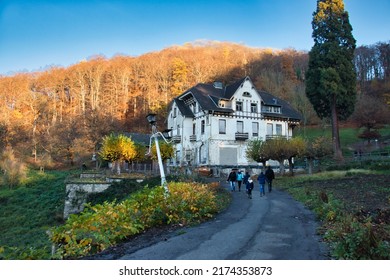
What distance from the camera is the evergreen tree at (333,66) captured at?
33.2 m

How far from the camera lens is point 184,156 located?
4172 cm

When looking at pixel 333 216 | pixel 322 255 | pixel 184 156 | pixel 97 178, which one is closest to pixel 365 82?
pixel 184 156

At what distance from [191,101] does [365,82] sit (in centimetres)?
2697

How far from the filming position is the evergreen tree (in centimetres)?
3319

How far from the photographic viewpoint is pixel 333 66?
33656 mm

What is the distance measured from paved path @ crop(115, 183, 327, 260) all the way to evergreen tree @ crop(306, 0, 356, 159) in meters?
23.1

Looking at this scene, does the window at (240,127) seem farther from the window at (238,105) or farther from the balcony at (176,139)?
the balcony at (176,139)

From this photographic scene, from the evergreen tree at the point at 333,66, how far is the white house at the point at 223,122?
7.75m

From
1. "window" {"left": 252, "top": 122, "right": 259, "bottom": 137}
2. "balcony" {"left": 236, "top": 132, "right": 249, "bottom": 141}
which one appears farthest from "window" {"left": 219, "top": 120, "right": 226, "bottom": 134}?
"window" {"left": 252, "top": 122, "right": 259, "bottom": 137}

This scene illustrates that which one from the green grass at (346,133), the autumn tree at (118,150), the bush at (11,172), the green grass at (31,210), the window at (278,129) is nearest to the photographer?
the green grass at (31,210)

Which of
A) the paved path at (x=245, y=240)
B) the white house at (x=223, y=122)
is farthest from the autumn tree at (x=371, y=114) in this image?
the paved path at (x=245, y=240)

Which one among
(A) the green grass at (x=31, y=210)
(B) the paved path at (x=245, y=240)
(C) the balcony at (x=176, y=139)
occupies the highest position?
(C) the balcony at (x=176, y=139)

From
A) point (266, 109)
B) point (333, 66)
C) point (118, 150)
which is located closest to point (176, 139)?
point (266, 109)

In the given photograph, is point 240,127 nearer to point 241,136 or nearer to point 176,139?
point 241,136
